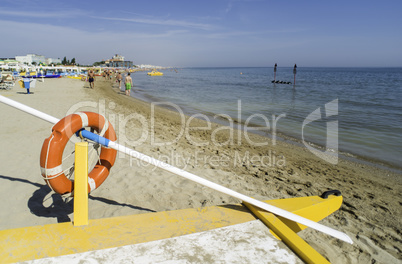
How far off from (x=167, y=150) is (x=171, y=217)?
3.18 m

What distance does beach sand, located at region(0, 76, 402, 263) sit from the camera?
2.73m

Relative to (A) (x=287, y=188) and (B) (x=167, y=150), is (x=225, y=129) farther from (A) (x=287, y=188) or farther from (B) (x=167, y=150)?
(A) (x=287, y=188)

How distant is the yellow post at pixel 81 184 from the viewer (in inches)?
76.1

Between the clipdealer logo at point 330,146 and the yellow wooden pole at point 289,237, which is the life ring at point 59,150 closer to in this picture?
the yellow wooden pole at point 289,237

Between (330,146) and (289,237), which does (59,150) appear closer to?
(289,237)

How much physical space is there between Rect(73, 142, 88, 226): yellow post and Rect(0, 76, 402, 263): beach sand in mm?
929

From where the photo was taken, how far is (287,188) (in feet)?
12.7

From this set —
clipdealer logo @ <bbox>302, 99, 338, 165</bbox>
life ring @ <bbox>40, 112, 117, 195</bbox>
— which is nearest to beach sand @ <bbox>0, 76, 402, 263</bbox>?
clipdealer logo @ <bbox>302, 99, 338, 165</bbox>

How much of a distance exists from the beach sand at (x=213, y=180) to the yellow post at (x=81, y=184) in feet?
3.05

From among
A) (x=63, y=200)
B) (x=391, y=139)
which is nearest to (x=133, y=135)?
(x=63, y=200)

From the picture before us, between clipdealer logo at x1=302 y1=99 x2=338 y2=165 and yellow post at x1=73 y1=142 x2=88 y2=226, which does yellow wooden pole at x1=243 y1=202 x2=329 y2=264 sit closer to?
yellow post at x1=73 y1=142 x2=88 y2=226

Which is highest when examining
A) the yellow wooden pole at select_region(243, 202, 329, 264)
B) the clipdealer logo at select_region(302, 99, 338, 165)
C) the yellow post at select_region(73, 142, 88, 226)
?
the yellow post at select_region(73, 142, 88, 226)

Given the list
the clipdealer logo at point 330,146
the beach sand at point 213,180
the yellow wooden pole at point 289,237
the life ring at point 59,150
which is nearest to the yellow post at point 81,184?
the life ring at point 59,150

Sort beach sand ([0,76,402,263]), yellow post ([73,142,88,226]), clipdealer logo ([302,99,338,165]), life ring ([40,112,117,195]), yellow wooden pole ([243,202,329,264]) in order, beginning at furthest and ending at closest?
Answer: clipdealer logo ([302,99,338,165])
beach sand ([0,76,402,263])
life ring ([40,112,117,195])
yellow post ([73,142,88,226])
yellow wooden pole ([243,202,329,264])
